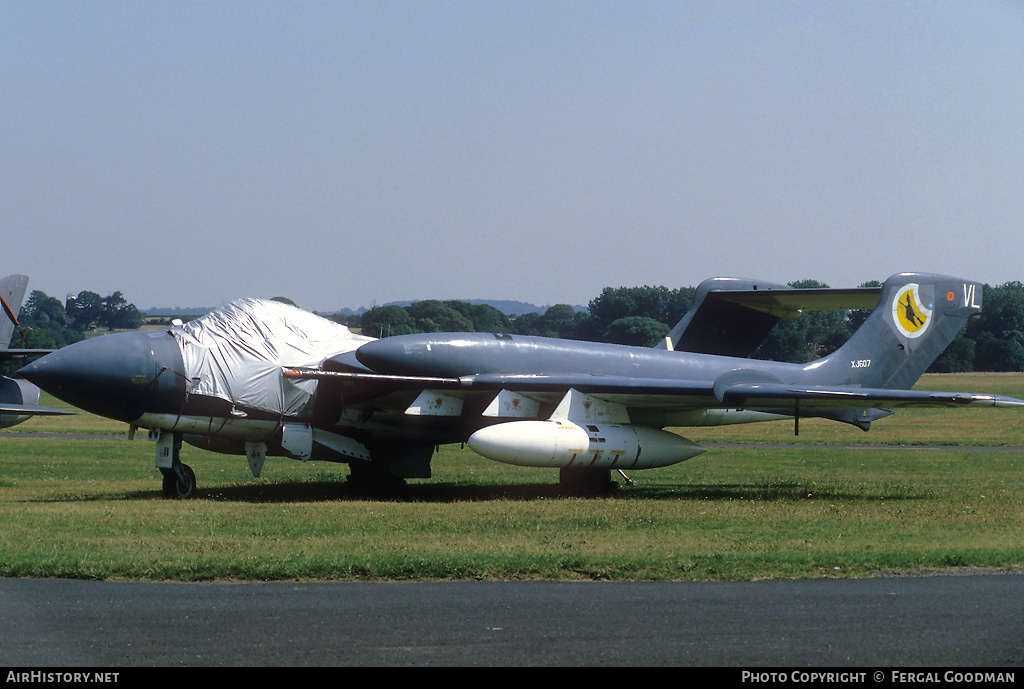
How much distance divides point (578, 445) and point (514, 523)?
152 inches

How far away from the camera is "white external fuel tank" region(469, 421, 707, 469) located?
16234mm

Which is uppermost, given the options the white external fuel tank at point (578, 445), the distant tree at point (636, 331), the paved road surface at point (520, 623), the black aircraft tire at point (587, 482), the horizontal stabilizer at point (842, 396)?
the distant tree at point (636, 331)

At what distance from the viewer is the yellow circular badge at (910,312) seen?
2148cm

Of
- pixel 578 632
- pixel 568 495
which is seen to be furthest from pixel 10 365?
pixel 578 632

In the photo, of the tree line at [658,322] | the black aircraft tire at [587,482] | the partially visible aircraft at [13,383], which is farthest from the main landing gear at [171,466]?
the tree line at [658,322]

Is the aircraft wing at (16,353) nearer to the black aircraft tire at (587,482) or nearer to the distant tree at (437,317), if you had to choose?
the black aircraft tire at (587,482)

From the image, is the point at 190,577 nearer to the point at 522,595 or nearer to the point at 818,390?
the point at 522,595

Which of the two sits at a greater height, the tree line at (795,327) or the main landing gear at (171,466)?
the tree line at (795,327)

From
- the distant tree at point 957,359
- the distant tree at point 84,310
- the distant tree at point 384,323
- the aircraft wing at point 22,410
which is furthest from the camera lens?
the distant tree at point 957,359

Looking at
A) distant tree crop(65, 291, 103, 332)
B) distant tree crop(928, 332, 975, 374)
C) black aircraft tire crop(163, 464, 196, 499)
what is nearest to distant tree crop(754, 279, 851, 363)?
distant tree crop(928, 332, 975, 374)

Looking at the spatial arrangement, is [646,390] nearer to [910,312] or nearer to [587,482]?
[587,482]

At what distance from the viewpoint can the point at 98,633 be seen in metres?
7.30

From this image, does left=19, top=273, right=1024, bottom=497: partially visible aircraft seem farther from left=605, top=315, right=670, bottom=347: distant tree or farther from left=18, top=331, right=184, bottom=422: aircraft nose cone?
left=605, top=315, right=670, bottom=347: distant tree

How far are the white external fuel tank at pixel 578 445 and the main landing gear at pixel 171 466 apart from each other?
4.51 meters
